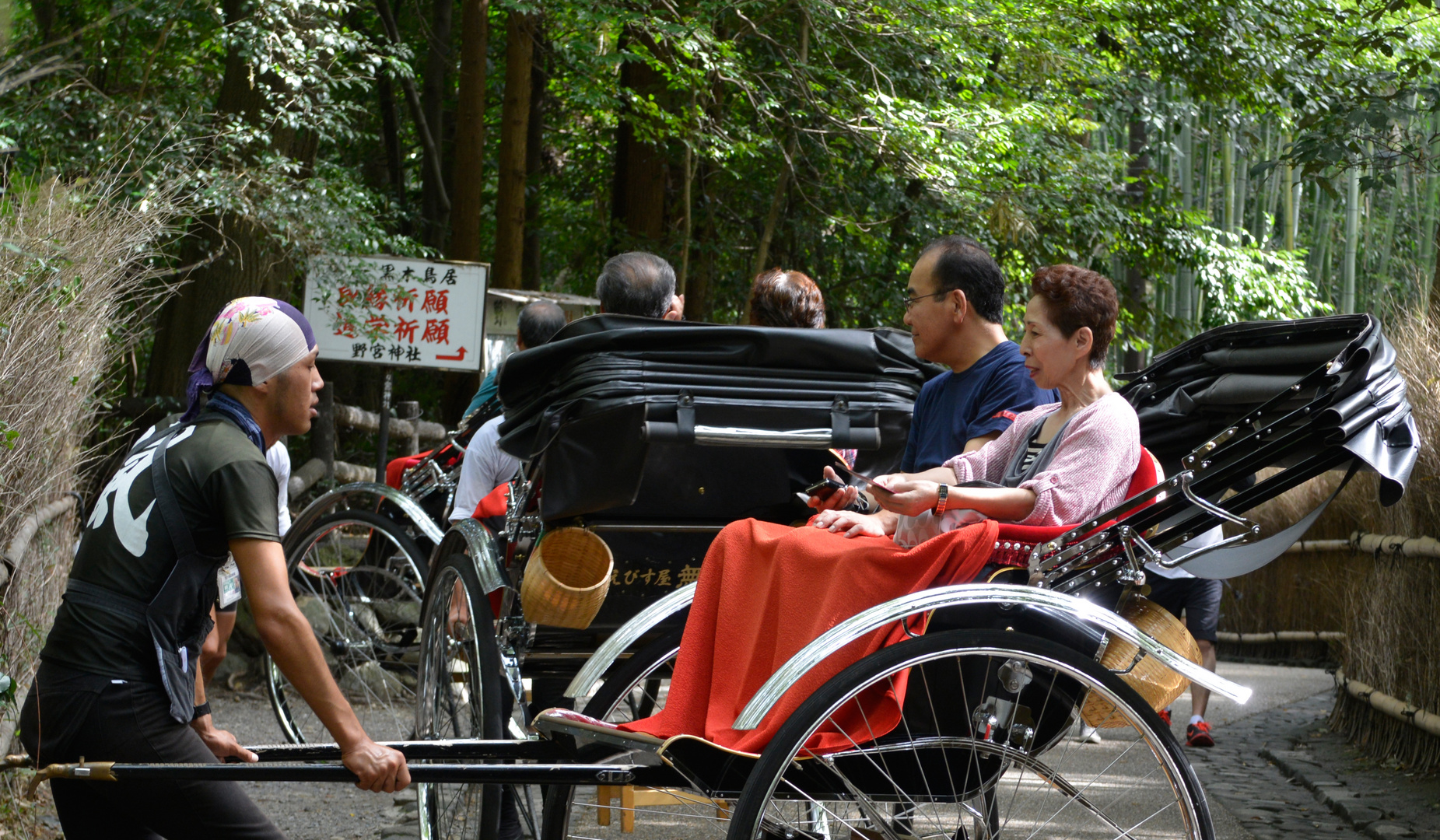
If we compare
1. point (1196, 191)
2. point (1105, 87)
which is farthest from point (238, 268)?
point (1196, 191)

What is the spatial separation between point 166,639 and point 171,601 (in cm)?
8

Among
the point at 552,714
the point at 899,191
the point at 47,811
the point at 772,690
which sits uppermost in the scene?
the point at 899,191

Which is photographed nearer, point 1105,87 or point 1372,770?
point 1372,770

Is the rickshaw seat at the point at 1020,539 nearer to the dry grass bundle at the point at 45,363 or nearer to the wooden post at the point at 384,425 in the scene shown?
the dry grass bundle at the point at 45,363

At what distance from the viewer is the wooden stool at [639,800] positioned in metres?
2.76

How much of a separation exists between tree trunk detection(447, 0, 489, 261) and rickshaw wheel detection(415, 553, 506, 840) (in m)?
7.33

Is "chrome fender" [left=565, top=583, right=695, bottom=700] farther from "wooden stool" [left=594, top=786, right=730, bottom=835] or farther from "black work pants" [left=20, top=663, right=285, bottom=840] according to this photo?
"black work pants" [left=20, top=663, right=285, bottom=840]

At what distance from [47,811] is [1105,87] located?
426 inches

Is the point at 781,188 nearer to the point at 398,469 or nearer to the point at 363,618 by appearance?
the point at 398,469

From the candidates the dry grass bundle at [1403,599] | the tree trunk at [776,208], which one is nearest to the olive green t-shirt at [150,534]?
the dry grass bundle at [1403,599]

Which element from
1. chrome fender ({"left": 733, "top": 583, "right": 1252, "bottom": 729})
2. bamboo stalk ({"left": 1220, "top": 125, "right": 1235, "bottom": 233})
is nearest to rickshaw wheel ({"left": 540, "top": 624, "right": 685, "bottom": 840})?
chrome fender ({"left": 733, "top": 583, "right": 1252, "bottom": 729})

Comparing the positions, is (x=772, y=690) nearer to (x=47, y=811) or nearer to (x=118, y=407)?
(x=47, y=811)

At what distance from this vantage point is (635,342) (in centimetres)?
333

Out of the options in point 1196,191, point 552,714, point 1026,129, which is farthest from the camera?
point 1196,191
